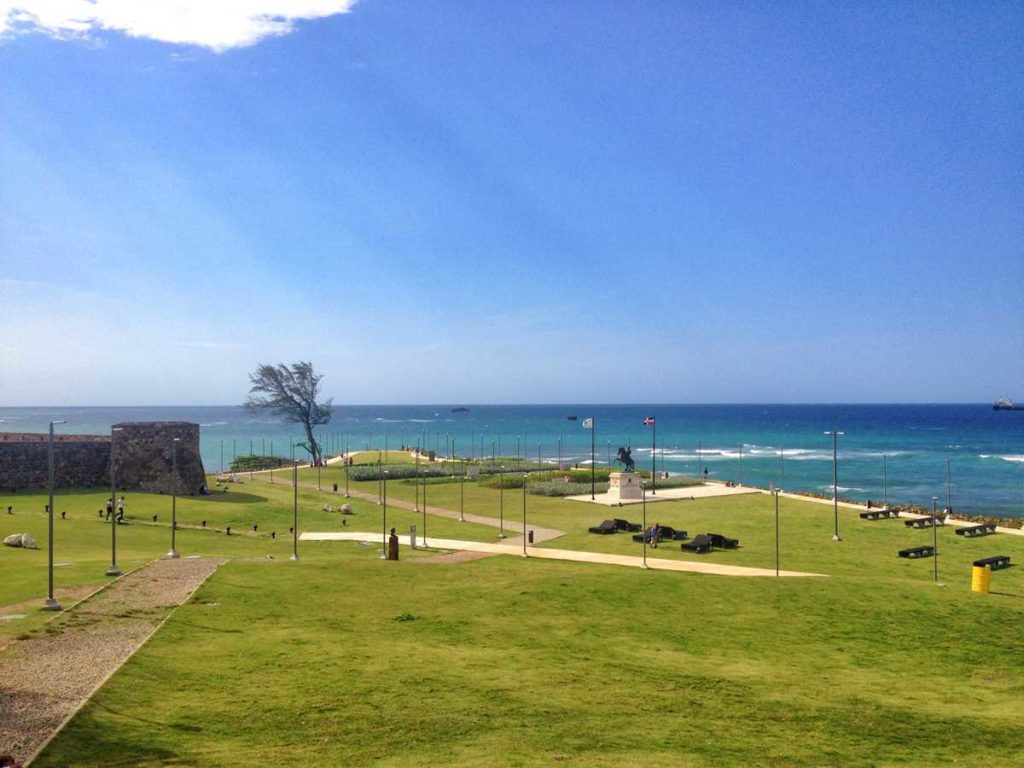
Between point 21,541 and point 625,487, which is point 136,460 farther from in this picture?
point 625,487

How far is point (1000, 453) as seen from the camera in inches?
5610

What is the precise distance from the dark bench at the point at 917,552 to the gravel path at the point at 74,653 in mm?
34117

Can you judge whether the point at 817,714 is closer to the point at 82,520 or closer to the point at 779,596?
the point at 779,596

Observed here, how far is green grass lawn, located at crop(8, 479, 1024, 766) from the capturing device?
52.2 feet

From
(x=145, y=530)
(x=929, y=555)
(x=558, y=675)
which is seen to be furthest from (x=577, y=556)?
(x=145, y=530)

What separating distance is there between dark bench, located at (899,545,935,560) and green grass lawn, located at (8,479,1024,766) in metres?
3.28

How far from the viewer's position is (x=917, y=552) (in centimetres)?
4325

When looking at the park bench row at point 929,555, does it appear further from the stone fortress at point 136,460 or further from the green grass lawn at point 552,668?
the stone fortress at point 136,460

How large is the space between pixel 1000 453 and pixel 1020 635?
132925 millimetres

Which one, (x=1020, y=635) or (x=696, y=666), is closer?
(x=696, y=666)

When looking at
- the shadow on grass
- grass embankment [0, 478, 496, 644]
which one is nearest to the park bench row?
grass embankment [0, 478, 496, 644]

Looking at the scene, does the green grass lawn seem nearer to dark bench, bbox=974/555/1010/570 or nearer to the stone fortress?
dark bench, bbox=974/555/1010/570

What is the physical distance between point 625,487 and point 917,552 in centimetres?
2734

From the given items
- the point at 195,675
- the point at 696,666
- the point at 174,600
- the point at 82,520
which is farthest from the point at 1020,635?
the point at 82,520
